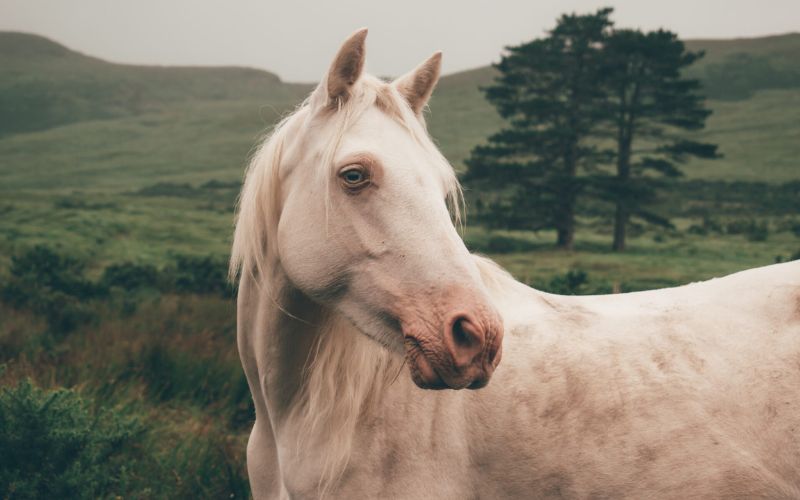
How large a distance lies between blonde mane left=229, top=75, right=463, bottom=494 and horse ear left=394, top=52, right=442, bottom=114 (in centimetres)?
8

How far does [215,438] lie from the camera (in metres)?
4.98

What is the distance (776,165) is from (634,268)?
30.4 metres

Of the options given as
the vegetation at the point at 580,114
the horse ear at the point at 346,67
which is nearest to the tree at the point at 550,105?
the vegetation at the point at 580,114

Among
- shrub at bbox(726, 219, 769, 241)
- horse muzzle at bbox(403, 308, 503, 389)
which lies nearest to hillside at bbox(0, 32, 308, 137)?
shrub at bbox(726, 219, 769, 241)

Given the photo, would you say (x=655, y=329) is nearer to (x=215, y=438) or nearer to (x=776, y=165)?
(x=215, y=438)

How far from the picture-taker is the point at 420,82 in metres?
2.72

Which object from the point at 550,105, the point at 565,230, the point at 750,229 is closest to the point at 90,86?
the point at 550,105

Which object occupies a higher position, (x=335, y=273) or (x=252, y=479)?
(x=335, y=273)

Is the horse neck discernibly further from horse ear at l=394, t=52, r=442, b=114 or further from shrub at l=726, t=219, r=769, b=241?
shrub at l=726, t=219, r=769, b=241

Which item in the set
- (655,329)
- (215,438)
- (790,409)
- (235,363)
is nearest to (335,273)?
(655,329)

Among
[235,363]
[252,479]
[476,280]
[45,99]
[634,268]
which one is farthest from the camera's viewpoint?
[45,99]

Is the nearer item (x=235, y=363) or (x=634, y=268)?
(x=235, y=363)

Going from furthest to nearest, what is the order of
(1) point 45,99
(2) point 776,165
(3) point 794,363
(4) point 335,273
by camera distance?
(1) point 45,99
(2) point 776,165
(3) point 794,363
(4) point 335,273

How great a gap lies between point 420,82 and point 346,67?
1.39ft
